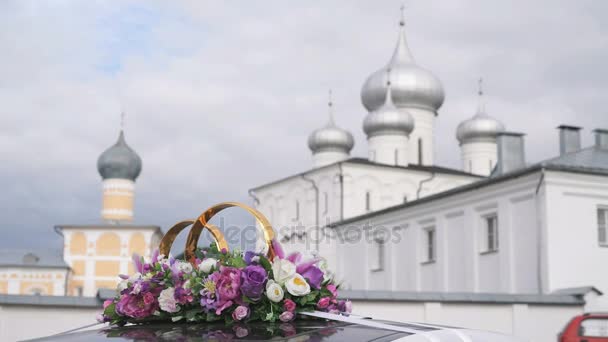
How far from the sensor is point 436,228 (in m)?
30.2

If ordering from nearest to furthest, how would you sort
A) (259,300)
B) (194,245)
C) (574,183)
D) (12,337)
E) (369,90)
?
(259,300) < (194,245) < (12,337) < (574,183) < (369,90)

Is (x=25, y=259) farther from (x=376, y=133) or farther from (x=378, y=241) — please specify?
(x=378, y=241)

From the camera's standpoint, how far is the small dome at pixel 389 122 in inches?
1796

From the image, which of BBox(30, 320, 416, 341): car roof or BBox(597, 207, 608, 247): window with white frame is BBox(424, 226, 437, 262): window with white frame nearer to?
BBox(597, 207, 608, 247): window with white frame

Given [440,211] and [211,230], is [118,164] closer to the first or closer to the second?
[440,211]

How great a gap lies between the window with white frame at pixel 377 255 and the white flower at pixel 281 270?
31567mm

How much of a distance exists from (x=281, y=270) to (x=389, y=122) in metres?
42.7

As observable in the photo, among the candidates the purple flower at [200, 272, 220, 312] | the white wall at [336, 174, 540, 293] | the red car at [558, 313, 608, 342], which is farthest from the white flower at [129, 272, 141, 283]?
the white wall at [336, 174, 540, 293]

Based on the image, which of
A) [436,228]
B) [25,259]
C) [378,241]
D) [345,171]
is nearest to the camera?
[436,228]

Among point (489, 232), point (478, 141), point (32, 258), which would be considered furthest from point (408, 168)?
point (32, 258)

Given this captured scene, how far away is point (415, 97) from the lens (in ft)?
163

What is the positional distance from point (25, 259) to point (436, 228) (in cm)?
4295

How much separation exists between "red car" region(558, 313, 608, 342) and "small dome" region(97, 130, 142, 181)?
5417 centimetres

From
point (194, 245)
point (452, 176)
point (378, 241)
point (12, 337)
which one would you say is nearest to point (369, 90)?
point (452, 176)
